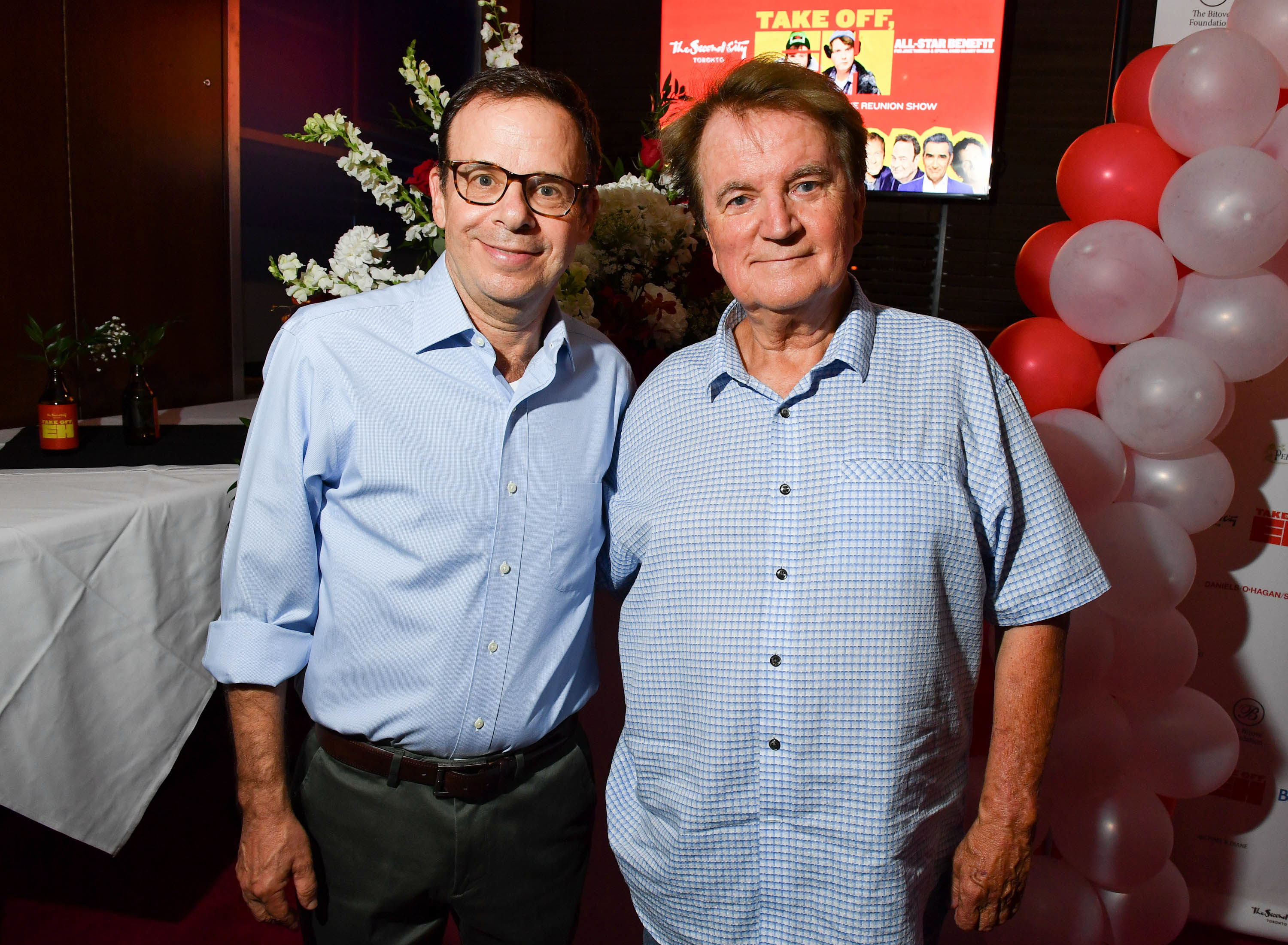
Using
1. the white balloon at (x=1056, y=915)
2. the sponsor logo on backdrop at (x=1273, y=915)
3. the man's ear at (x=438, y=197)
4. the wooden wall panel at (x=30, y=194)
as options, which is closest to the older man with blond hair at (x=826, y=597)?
the man's ear at (x=438, y=197)

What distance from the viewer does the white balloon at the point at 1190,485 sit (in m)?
1.83

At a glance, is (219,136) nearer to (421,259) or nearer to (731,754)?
(421,259)

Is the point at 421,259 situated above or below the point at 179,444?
above

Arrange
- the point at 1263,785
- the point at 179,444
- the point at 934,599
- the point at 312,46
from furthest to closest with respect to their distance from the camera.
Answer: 1. the point at 312,46
2. the point at 179,444
3. the point at 1263,785
4. the point at 934,599

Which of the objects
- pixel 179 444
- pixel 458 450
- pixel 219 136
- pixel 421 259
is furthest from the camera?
pixel 219 136

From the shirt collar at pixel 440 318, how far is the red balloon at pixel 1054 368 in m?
1.11

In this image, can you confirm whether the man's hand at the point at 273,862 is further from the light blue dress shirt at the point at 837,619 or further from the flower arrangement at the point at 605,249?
the flower arrangement at the point at 605,249

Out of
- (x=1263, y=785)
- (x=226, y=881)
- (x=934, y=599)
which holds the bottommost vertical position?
(x=226, y=881)

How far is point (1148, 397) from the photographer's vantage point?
Answer: 5.66 feet

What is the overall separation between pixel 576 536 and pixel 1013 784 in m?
0.67

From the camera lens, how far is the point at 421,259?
1678mm

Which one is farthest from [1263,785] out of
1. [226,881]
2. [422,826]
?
[226,881]

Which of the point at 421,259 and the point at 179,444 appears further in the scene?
the point at 179,444

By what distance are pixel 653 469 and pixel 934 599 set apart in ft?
1.36
